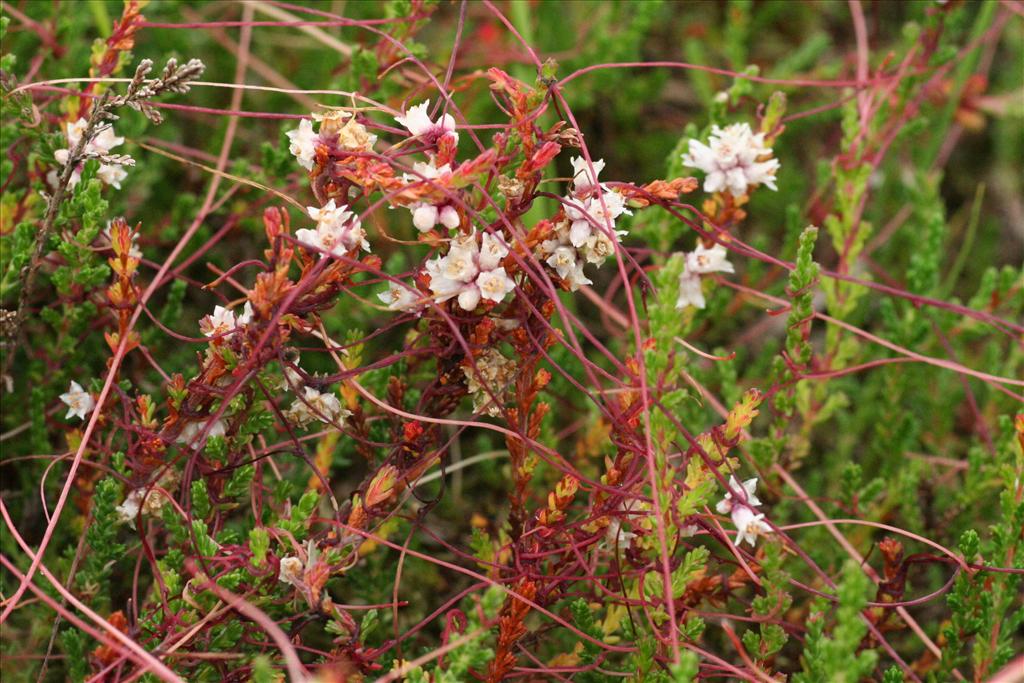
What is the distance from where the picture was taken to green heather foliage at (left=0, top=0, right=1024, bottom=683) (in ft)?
4.31

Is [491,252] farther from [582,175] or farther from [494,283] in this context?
[582,175]

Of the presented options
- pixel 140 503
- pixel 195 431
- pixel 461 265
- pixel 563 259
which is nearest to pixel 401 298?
pixel 461 265

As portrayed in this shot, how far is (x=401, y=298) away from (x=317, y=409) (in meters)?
0.21

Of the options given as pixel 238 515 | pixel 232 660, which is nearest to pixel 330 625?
pixel 232 660

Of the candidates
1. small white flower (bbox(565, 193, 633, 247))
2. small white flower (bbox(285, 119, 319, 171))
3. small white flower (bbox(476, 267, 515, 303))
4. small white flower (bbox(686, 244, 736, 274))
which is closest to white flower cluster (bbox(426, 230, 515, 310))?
small white flower (bbox(476, 267, 515, 303))

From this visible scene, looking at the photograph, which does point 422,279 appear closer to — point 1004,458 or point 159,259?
point 159,259

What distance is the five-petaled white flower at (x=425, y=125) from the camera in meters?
1.30

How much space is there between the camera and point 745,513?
1.32 metres

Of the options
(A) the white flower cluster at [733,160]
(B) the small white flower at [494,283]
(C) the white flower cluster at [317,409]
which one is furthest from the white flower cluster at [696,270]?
(C) the white flower cluster at [317,409]

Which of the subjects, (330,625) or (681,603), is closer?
(330,625)

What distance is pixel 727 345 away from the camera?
2439 millimetres

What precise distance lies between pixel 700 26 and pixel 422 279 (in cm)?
185

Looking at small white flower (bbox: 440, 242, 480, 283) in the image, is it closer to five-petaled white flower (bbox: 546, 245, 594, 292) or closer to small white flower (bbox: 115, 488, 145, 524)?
five-petaled white flower (bbox: 546, 245, 594, 292)

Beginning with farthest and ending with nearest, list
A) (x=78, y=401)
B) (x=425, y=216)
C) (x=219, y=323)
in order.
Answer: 1. (x=78, y=401)
2. (x=219, y=323)
3. (x=425, y=216)
